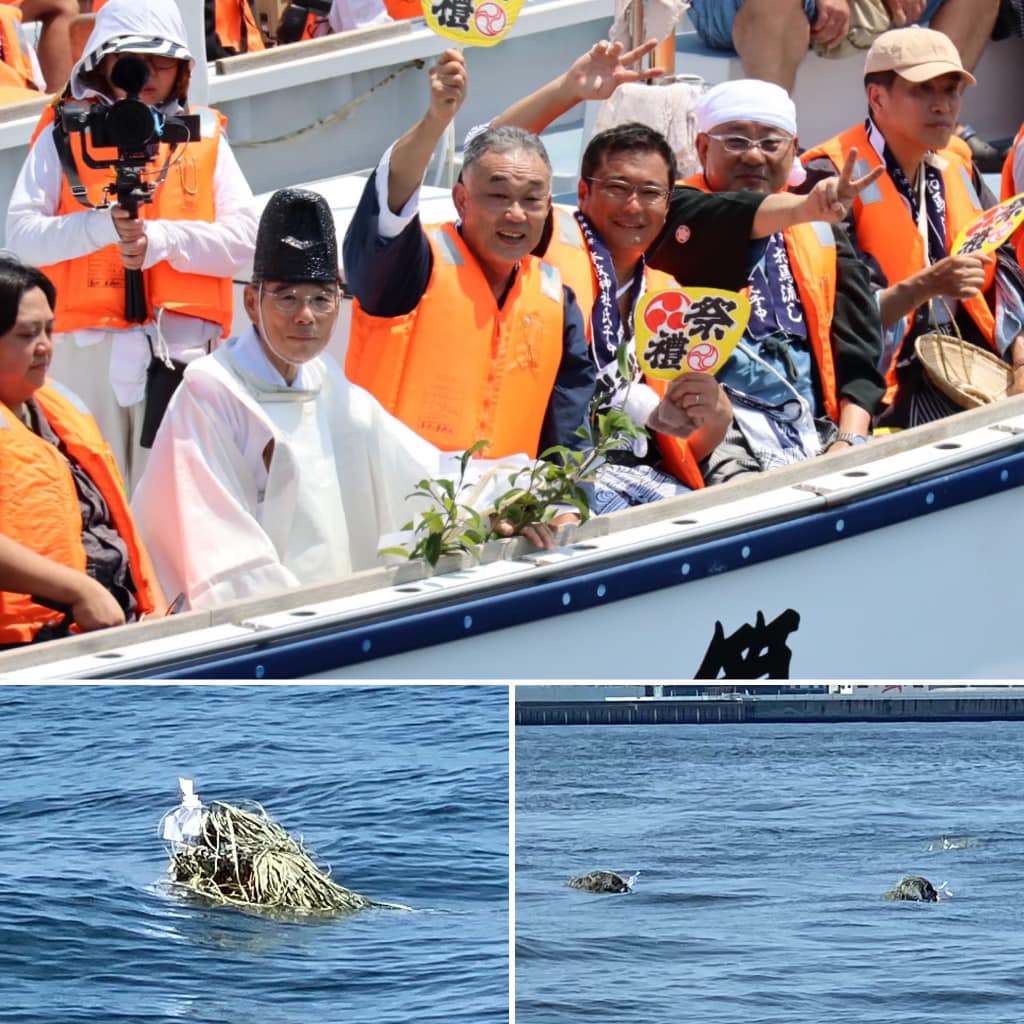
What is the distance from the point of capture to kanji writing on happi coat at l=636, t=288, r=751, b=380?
191 inches

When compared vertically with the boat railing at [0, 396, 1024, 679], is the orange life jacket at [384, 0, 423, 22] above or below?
above

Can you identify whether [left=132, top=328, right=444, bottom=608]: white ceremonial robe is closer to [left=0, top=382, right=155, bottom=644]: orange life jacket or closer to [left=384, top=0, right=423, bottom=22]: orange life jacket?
[left=0, top=382, right=155, bottom=644]: orange life jacket

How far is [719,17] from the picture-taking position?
737cm

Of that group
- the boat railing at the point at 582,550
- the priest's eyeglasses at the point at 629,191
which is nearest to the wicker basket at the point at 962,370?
the boat railing at the point at 582,550

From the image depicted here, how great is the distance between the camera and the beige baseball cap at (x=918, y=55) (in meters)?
6.22

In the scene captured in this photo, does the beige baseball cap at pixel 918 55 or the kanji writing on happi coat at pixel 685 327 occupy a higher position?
the beige baseball cap at pixel 918 55

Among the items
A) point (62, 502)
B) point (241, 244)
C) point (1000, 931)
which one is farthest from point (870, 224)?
point (1000, 931)

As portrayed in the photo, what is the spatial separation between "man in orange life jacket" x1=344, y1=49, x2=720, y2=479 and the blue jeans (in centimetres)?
226

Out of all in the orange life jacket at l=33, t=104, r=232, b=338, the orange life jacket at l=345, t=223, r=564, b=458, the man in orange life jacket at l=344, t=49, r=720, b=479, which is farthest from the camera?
the orange life jacket at l=33, t=104, r=232, b=338

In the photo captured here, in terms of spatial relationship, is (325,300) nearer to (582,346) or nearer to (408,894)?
(582,346)

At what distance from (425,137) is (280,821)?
2243 mm

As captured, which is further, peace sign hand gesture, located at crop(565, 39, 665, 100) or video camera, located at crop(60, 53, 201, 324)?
peace sign hand gesture, located at crop(565, 39, 665, 100)

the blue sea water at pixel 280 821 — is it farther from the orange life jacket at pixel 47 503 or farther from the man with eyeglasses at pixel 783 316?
the man with eyeglasses at pixel 783 316

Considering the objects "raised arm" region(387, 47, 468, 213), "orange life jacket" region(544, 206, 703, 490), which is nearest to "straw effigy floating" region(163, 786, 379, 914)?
"raised arm" region(387, 47, 468, 213)
